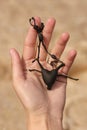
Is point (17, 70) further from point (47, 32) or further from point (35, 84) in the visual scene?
point (47, 32)

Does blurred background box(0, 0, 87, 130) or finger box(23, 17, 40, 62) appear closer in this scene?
finger box(23, 17, 40, 62)

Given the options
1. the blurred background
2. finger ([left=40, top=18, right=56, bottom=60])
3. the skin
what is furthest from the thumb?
the blurred background

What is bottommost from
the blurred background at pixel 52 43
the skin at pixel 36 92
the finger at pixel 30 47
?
the blurred background at pixel 52 43

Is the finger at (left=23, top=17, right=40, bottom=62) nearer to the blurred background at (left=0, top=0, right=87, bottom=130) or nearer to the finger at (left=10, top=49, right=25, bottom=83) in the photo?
the finger at (left=10, top=49, right=25, bottom=83)

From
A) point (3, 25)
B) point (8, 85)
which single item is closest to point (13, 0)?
point (3, 25)

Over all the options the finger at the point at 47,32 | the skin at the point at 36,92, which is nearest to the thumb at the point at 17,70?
the skin at the point at 36,92

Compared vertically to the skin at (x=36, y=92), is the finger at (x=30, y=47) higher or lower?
higher

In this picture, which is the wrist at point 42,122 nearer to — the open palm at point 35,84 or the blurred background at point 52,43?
the open palm at point 35,84

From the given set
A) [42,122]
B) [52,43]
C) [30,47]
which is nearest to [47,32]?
[30,47]

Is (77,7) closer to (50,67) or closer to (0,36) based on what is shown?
(0,36)
